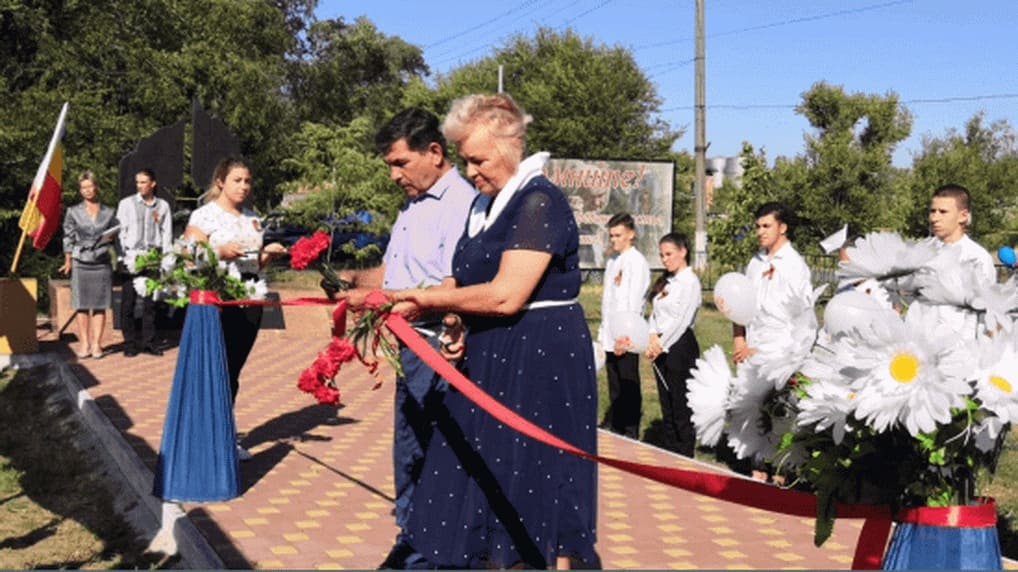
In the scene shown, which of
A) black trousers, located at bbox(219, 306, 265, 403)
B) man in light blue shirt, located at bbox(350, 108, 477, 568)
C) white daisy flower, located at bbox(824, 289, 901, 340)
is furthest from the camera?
black trousers, located at bbox(219, 306, 265, 403)

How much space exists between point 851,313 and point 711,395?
0.47 meters

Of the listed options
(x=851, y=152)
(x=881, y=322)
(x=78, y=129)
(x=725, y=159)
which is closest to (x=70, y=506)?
(x=881, y=322)

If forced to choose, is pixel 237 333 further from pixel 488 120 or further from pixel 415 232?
pixel 488 120

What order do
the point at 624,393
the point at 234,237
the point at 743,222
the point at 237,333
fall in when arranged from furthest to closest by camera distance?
the point at 743,222, the point at 624,393, the point at 237,333, the point at 234,237

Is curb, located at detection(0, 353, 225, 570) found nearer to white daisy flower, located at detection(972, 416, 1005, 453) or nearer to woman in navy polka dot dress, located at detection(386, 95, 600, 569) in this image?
woman in navy polka dot dress, located at detection(386, 95, 600, 569)

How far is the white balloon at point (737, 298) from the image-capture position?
7520 mm

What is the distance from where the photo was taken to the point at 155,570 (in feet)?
19.3

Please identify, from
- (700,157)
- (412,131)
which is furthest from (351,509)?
(700,157)

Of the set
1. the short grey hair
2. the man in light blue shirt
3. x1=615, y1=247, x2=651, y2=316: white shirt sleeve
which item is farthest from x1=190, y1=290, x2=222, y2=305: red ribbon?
x1=615, y1=247, x2=651, y2=316: white shirt sleeve

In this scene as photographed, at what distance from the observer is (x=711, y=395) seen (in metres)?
3.17

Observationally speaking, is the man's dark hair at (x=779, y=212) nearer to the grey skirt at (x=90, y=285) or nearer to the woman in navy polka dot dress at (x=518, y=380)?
the woman in navy polka dot dress at (x=518, y=380)

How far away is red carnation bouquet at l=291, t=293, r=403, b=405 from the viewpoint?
4230 mm

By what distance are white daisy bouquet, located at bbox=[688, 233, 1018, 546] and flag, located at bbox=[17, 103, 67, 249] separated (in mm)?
9677

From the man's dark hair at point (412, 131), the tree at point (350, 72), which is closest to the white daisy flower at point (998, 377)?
the man's dark hair at point (412, 131)
